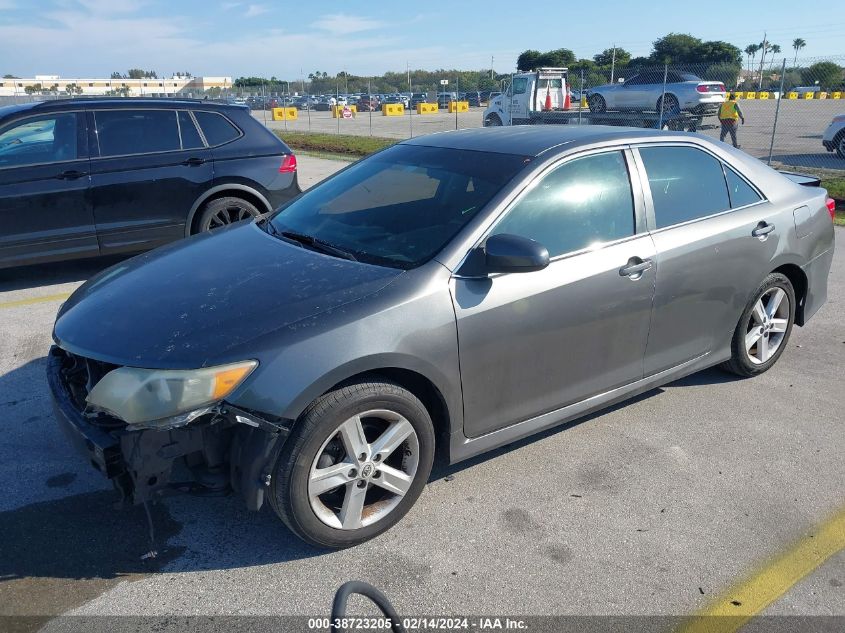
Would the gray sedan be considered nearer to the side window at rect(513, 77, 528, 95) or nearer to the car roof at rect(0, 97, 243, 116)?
the car roof at rect(0, 97, 243, 116)

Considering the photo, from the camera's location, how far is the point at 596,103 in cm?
2611

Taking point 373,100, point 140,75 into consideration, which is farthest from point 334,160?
point 140,75

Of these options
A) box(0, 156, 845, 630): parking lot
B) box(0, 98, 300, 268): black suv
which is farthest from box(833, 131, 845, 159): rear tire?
box(0, 156, 845, 630): parking lot

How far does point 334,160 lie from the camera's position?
17328 mm

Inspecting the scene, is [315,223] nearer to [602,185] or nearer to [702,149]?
[602,185]

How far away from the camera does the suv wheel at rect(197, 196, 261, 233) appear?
723cm

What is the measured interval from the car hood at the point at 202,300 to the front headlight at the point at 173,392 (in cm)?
4

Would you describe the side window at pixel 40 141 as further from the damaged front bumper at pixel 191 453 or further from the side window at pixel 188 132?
the damaged front bumper at pixel 191 453

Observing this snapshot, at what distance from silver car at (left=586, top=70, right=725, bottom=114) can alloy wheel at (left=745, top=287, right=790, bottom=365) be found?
1883cm

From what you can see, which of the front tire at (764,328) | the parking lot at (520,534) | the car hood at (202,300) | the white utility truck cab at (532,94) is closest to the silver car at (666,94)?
the white utility truck cab at (532,94)

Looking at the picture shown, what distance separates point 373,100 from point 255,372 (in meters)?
56.7

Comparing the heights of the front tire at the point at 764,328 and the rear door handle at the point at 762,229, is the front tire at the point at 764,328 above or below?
below

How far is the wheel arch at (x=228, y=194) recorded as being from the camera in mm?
7152

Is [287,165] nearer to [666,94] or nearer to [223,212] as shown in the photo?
[223,212]
